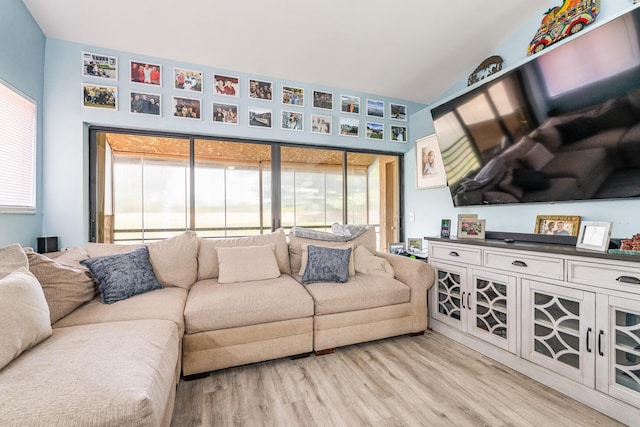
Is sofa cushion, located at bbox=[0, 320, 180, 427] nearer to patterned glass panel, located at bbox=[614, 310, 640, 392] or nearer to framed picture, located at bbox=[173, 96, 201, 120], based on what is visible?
framed picture, located at bbox=[173, 96, 201, 120]

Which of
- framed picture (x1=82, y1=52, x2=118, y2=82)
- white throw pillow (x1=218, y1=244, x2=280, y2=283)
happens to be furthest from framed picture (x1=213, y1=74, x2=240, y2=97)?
white throw pillow (x1=218, y1=244, x2=280, y2=283)

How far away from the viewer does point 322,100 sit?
3.17m

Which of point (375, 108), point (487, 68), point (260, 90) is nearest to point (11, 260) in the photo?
point (260, 90)

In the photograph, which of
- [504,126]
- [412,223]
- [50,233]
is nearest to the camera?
[504,126]

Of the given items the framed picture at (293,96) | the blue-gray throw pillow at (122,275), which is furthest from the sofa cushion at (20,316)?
the framed picture at (293,96)

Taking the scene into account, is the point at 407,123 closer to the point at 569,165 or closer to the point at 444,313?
the point at 569,165

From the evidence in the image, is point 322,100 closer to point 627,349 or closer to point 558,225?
point 558,225

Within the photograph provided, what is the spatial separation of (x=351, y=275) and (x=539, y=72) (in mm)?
2130


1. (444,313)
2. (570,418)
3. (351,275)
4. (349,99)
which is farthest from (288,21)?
(570,418)

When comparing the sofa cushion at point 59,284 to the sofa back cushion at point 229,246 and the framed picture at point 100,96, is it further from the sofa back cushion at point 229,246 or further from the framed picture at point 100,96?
the framed picture at point 100,96

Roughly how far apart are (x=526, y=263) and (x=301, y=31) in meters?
2.65

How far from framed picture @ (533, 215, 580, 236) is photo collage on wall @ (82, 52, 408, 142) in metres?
1.95

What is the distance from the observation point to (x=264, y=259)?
242cm

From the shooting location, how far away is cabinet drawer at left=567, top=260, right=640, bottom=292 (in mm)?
1385
